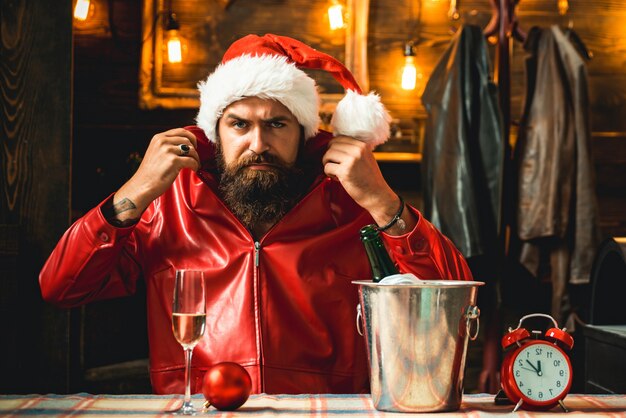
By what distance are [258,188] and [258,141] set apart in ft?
0.43

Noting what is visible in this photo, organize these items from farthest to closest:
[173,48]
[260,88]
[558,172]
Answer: [173,48] < [558,172] < [260,88]

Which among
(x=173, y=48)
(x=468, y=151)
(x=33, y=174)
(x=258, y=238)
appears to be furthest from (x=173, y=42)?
(x=258, y=238)

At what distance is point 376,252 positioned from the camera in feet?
4.65

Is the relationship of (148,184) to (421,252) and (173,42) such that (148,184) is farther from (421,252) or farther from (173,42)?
(173,42)

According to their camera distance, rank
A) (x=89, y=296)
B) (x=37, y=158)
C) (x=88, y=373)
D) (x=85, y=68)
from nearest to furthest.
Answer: (x=89, y=296) → (x=37, y=158) → (x=88, y=373) → (x=85, y=68)

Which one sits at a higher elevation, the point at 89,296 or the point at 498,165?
the point at 498,165

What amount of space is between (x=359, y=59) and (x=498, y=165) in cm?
94

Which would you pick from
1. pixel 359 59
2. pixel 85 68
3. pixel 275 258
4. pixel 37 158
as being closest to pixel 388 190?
pixel 275 258

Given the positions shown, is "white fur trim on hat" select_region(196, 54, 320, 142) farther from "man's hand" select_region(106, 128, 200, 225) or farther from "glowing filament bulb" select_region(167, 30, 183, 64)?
"glowing filament bulb" select_region(167, 30, 183, 64)

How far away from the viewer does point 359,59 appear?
3.59m

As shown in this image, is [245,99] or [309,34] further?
[309,34]

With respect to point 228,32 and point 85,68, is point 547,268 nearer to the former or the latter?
point 228,32

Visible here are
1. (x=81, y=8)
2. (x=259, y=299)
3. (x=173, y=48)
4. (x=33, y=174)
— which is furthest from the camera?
(x=173, y=48)

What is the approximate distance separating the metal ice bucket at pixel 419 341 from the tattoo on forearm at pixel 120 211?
0.84 m
